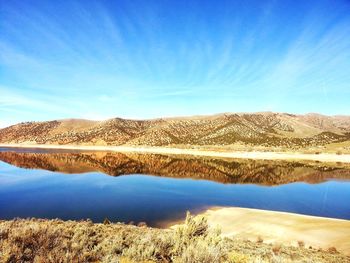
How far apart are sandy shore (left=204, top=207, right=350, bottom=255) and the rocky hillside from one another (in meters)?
65.7

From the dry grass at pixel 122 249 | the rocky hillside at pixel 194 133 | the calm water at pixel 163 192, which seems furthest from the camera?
the rocky hillside at pixel 194 133

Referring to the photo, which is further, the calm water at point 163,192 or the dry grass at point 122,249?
the calm water at point 163,192

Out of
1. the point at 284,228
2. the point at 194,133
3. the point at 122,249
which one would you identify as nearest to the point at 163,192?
the point at 284,228

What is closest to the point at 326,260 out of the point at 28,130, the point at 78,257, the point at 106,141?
the point at 78,257

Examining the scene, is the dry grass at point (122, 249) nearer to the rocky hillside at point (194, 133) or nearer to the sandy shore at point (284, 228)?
the sandy shore at point (284, 228)

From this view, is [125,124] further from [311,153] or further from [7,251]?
[7,251]

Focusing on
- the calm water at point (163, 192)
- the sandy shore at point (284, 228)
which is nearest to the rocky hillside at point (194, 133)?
the calm water at point (163, 192)

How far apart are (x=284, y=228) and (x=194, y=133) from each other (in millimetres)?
100505

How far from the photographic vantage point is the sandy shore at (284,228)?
13164 mm

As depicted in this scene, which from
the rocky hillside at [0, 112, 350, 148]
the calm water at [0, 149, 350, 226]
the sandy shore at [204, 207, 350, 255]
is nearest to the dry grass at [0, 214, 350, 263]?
the sandy shore at [204, 207, 350, 255]

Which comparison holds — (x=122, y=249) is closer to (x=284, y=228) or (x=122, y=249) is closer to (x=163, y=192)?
(x=284, y=228)

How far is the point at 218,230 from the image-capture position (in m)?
8.26

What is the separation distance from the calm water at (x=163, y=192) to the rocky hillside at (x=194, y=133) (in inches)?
1867

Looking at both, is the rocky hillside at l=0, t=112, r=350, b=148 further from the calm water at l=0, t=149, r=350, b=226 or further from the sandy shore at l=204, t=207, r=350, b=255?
the sandy shore at l=204, t=207, r=350, b=255
